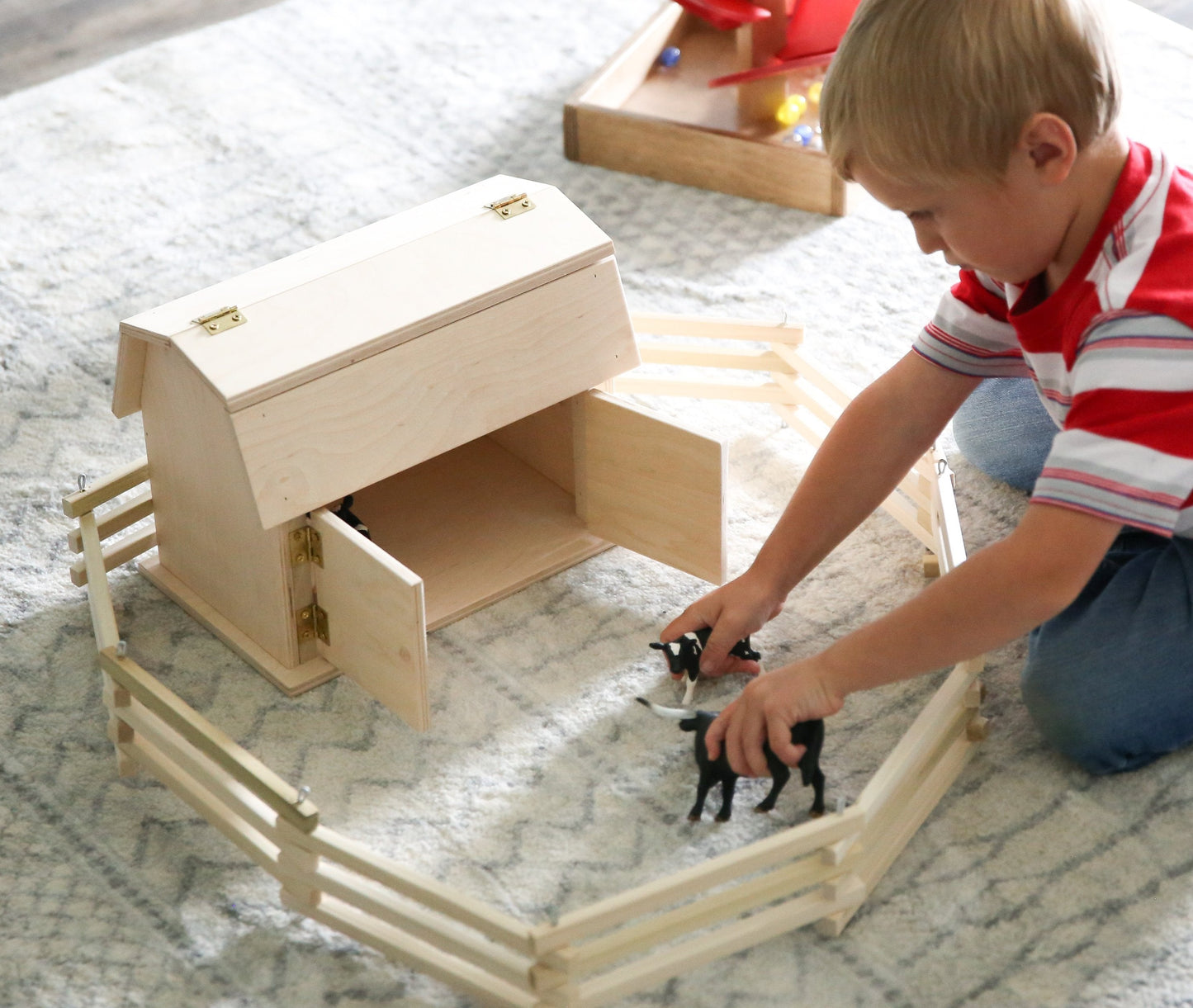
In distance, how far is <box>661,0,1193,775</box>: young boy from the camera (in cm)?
89

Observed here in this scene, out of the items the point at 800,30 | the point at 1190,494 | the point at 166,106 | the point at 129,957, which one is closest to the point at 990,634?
the point at 1190,494

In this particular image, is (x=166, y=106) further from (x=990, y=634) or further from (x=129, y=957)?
(x=990, y=634)

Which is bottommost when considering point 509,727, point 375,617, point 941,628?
point 509,727

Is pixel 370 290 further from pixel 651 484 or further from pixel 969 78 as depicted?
pixel 969 78

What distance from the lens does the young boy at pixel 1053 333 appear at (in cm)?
89

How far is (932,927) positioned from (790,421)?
63 cm

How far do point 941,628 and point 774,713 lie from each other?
14cm

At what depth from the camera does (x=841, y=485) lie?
1.23 meters

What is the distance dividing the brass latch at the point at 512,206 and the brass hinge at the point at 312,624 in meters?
0.39

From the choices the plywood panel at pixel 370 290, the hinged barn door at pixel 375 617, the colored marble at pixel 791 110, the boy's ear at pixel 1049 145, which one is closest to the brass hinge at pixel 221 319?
the plywood panel at pixel 370 290

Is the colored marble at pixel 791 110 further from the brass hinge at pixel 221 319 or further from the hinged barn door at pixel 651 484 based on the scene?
the brass hinge at pixel 221 319

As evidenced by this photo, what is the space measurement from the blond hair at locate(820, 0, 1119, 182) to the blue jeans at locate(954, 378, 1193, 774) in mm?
376

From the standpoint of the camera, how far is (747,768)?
1.08 metres

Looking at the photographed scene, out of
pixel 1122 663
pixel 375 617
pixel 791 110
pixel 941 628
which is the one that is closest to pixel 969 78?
pixel 941 628
